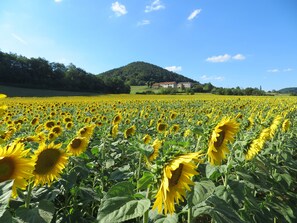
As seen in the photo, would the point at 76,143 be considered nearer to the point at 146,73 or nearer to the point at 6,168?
the point at 6,168

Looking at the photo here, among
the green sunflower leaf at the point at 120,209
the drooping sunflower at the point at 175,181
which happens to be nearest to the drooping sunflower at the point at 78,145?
the green sunflower leaf at the point at 120,209

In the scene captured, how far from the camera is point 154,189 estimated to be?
6.05 feet

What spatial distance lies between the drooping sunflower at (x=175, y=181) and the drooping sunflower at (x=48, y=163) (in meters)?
1.17

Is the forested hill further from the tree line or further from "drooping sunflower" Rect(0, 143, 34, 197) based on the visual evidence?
"drooping sunflower" Rect(0, 143, 34, 197)

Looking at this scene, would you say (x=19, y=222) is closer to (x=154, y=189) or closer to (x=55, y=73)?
(x=154, y=189)

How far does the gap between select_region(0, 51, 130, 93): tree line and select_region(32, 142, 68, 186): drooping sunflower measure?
189ft

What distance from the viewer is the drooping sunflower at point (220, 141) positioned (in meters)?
2.51

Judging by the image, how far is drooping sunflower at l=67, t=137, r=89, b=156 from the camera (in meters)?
3.77

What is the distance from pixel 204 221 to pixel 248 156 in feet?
5.57

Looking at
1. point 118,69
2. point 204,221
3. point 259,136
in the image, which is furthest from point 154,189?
point 118,69

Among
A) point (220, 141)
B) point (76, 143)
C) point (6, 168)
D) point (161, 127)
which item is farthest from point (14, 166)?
point (161, 127)

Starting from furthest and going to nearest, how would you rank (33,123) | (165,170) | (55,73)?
(55,73)
(33,123)
(165,170)

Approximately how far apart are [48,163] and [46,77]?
61.2 meters

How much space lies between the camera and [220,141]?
2.72 metres
